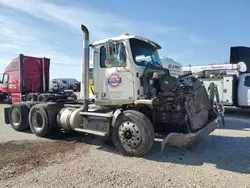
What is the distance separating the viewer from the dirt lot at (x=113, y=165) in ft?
12.8

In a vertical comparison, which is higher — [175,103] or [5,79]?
[5,79]

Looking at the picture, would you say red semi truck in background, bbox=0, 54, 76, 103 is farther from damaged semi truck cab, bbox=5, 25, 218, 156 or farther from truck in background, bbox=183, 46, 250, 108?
truck in background, bbox=183, 46, 250, 108

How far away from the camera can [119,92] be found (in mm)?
5750

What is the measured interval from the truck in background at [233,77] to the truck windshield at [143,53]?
18.3 ft

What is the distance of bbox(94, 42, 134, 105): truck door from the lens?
5.56 m

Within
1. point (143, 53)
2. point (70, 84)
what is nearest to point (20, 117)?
point (143, 53)

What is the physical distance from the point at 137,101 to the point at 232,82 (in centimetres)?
932

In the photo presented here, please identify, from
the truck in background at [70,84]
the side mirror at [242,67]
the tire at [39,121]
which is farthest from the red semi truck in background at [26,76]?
the truck in background at [70,84]

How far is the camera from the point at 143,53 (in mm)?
5938

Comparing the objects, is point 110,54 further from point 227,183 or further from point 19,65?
point 19,65

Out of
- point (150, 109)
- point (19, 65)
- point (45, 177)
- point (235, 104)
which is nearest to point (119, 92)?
point (150, 109)

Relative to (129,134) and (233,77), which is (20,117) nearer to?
(129,134)

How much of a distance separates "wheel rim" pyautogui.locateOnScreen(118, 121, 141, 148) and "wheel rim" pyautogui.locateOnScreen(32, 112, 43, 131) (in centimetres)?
334

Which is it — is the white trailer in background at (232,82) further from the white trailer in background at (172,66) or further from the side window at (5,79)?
the side window at (5,79)
